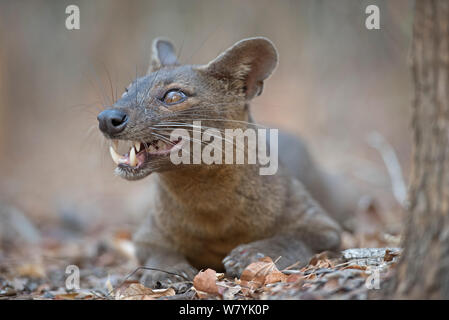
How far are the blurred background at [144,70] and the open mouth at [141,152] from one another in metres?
4.36

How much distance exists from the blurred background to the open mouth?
14.3 feet

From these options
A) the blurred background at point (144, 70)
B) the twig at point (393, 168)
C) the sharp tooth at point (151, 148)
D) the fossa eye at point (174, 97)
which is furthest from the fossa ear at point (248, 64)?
the blurred background at point (144, 70)

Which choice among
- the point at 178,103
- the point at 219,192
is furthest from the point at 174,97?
the point at 219,192

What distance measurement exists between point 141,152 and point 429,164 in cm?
221

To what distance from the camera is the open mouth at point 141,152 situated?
401cm

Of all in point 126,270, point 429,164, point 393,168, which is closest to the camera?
point 429,164

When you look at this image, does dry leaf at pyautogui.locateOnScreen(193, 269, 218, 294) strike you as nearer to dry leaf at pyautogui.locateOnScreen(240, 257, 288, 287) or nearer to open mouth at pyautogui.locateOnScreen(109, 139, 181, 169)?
dry leaf at pyautogui.locateOnScreen(240, 257, 288, 287)

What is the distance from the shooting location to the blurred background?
9.93m

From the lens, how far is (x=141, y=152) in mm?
4102

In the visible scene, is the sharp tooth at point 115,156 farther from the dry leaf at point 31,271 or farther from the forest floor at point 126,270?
the dry leaf at point 31,271

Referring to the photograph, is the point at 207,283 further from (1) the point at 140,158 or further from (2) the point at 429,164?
(2) the point at 429,164

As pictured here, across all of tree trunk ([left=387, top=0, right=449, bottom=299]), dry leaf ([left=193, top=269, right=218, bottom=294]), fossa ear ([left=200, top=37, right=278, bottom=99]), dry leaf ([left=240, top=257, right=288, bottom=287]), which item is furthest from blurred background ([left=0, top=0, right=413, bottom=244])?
tree trunk ([left=387, top=0, right=449, bottom=299])

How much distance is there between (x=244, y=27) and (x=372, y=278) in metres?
10.6
